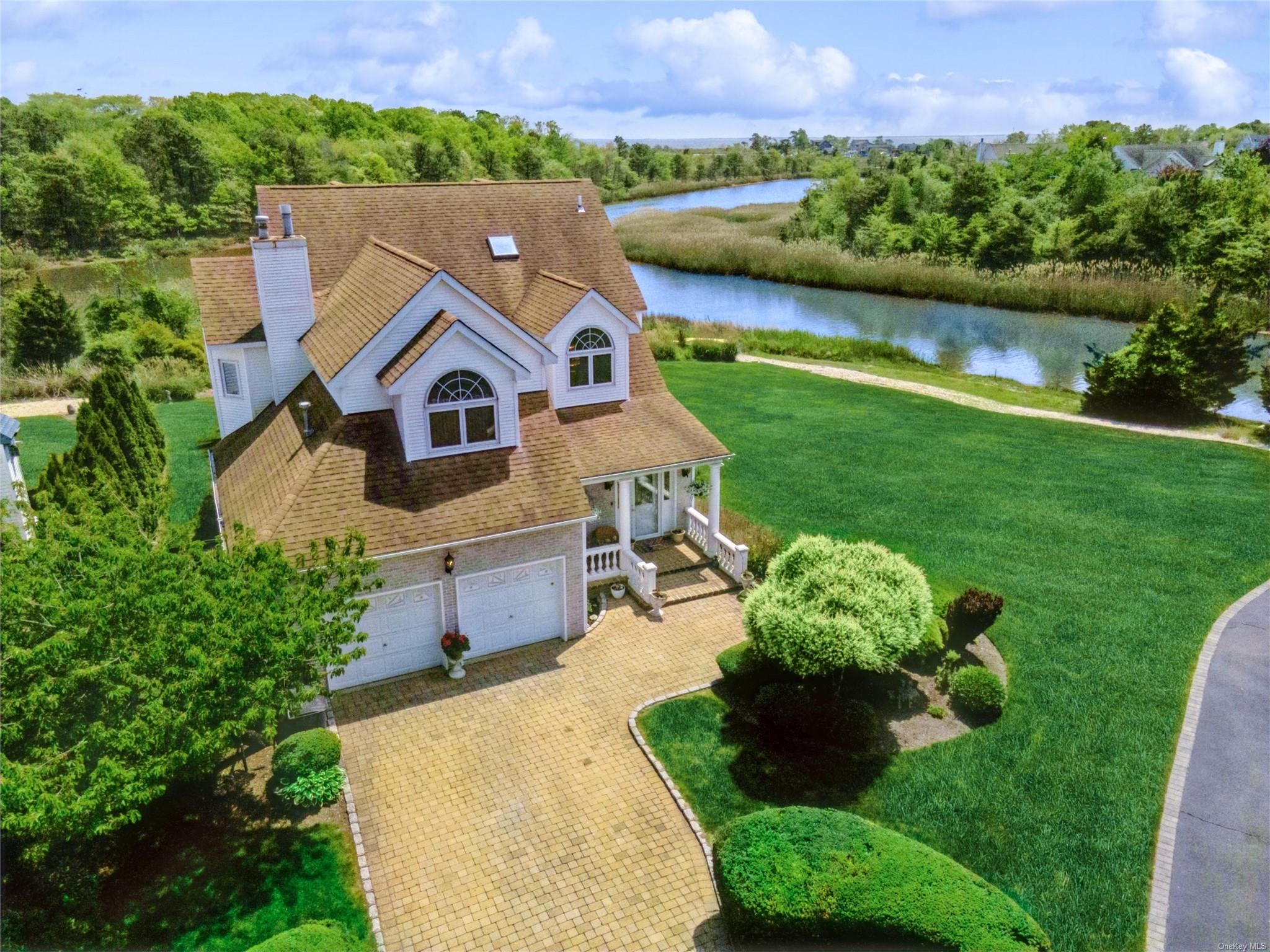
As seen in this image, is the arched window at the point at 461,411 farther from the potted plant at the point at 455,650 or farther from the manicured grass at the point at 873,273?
the manicured grass at the point at 873,273

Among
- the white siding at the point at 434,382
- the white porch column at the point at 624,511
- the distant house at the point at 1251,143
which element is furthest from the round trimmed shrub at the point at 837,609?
the distant house at the point at 1251,143

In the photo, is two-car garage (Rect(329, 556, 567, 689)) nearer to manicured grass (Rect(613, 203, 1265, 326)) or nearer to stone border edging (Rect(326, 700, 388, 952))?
stone border edging (Rect(326, 700, 388, 952))

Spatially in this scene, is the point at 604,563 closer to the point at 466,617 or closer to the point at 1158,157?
the point at 466,617

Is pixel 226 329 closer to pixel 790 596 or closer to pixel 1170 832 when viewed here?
pixel 790 596

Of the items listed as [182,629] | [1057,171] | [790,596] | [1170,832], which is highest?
[1057,171]

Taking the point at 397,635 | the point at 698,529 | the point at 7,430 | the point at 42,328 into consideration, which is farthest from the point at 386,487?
the point at 42,328

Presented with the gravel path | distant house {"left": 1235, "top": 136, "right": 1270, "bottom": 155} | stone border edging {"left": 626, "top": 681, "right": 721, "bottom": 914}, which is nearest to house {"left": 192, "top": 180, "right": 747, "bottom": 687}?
stone border edging {"left": 626, "top": 681, "right": 721, "bottom": 914}

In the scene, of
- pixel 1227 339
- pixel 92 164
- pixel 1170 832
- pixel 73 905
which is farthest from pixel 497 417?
pixel 92 164
